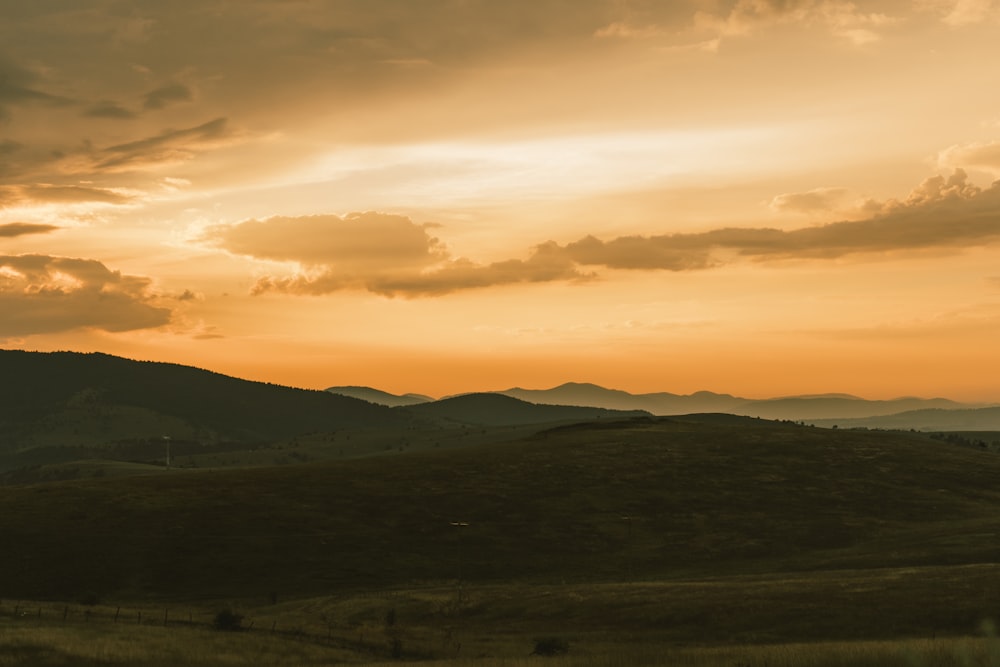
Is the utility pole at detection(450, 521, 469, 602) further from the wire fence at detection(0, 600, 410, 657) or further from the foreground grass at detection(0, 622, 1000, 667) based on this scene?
the foreground grass at detection(0, 622, 1000, 667)

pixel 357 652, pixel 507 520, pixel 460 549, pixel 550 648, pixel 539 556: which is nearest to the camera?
pixel 550 648

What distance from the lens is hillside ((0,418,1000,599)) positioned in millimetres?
105750

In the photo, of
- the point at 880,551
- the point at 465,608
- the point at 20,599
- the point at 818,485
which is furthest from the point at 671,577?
the point at 20,599

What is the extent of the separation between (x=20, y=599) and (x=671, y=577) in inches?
2377

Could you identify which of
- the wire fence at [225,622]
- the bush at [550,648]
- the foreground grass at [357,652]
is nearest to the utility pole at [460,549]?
the wire fence at [225,622]

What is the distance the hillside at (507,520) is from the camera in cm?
10575

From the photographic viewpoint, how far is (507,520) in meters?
127

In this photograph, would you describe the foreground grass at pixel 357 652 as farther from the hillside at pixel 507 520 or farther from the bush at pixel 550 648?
the hillside at pixel 507 520

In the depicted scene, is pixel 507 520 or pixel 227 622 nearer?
pixel 227 622

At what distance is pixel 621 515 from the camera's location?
129000mm

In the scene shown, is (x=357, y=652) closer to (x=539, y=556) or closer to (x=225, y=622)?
(x=225, y=622)

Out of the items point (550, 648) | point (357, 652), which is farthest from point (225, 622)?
point (550, 648)

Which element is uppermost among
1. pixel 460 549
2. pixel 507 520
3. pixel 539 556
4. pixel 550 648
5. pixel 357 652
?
pixel 550 648

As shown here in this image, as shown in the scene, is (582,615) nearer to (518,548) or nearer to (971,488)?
(518,548)
